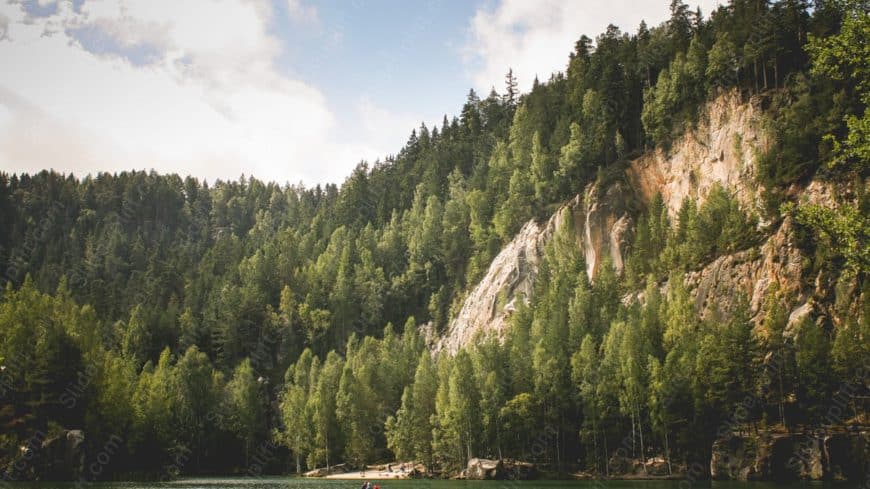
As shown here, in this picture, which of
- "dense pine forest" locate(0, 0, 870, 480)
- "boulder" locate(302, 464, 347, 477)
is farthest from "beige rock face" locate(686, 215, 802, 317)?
"boulder" locate(302, 464, 347, 477)

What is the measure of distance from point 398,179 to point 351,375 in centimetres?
9004

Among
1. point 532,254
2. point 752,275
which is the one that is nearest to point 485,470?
point 752,275

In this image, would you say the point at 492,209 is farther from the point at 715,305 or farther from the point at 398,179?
the point at 715,305

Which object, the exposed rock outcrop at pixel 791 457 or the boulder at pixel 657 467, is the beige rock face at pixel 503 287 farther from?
the exposed rock outcrop at pixel 791 457

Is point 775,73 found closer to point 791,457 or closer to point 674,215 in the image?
point 674,215

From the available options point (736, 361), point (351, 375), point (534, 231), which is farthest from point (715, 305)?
point (351, 375)

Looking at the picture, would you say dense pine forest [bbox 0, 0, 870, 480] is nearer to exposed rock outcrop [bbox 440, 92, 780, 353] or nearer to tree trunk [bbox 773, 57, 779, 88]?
tree trunk [bbox 773, 57, 779, 88]

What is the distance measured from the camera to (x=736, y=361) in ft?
239

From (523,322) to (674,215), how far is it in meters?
28.9

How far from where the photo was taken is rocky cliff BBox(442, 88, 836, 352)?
271 ft

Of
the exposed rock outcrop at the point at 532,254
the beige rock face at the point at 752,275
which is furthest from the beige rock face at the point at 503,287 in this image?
the beige rock face at the point at 752,275

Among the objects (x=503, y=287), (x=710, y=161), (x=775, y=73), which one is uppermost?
(x=775, y=73)

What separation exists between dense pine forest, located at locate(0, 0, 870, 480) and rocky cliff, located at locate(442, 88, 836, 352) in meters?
1.99

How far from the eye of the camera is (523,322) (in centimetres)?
10494
